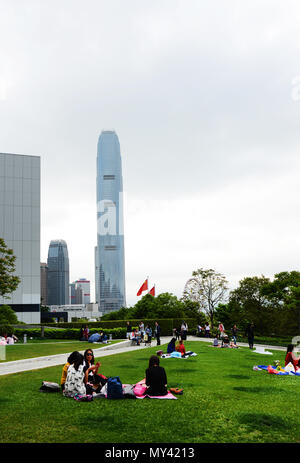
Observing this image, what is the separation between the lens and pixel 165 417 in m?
7.56

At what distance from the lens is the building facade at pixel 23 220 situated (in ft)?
204

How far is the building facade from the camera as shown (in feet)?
204

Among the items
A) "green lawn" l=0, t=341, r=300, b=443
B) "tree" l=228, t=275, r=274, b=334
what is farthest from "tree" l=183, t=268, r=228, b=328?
"green lawn" l=0, t=341, r=300, b=443

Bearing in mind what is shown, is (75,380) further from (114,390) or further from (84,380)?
(114,390)

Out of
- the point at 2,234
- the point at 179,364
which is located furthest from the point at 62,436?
the point at 2,234

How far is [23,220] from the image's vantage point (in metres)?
63.3

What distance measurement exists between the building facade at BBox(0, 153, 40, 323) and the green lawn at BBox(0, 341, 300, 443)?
52.6 meters

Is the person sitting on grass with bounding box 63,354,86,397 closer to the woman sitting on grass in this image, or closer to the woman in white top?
the woman in white top

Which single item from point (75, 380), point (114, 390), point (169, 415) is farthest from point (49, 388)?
point (169, 415)

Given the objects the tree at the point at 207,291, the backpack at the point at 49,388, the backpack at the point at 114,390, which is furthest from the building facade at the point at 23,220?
the backpack at the point at 114,390

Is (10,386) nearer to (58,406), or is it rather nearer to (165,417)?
(58,406)

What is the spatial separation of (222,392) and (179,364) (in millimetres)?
6001

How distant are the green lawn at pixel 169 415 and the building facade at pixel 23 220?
172 ft

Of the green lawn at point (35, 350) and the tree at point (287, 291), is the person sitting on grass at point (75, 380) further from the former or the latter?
the tree at point (287, 291)
